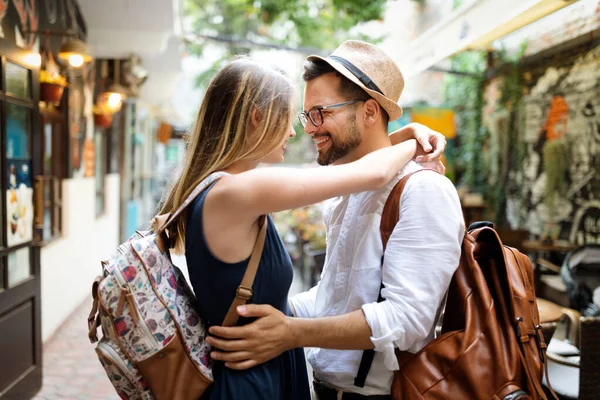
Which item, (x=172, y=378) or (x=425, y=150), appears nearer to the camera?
(x=172, y=378)

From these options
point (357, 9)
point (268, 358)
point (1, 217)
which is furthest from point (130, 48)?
point (268, 358)

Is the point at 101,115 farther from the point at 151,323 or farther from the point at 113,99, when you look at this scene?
the point at 151,323

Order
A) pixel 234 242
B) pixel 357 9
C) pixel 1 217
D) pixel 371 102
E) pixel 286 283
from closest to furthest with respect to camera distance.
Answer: pixel 234 242 → pixel 286 283 → pixel 371 102 → pixel 1 217 → pixel 357 9

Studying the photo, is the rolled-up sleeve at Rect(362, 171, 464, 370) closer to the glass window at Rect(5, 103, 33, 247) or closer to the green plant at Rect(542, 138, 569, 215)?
the glass window at Rect(5, 103, 33, 247)

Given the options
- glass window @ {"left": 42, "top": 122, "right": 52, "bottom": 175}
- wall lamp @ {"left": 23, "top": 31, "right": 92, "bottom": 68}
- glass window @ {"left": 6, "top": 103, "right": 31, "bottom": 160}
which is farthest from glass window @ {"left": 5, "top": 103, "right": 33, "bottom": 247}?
glass window @ {"left": 42, "top": 122, "right": 52, "bottom": 175}

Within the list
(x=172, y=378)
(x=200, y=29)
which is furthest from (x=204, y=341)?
(x=200, y=29)

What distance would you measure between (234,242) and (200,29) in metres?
17.2

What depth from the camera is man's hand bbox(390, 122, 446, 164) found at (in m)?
1.83

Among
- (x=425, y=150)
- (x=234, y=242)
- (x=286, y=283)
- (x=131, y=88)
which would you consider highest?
(x=131, y=88)

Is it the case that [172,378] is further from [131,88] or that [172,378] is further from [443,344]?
[131,88]

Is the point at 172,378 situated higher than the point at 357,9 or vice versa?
the point at 357,9

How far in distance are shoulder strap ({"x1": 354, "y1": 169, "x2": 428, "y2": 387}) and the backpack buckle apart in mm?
405

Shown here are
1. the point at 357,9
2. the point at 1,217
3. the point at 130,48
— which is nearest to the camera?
the point at 1,217

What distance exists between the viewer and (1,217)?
393cm
